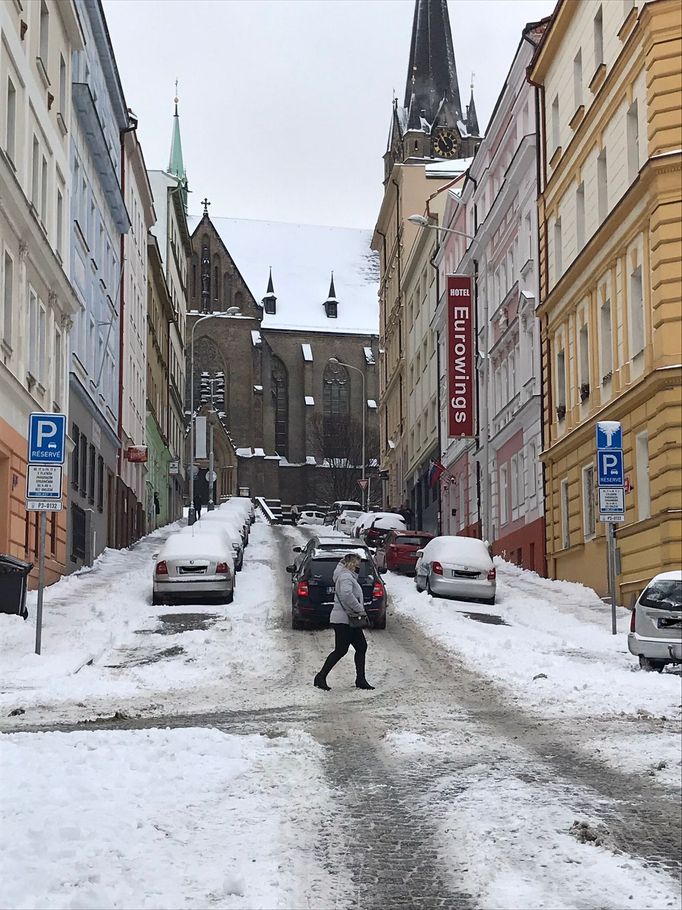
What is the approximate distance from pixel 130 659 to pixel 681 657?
7.39 metres

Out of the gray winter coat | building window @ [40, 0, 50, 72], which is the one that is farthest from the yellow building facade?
building window @ [40, 0, 50, 72]

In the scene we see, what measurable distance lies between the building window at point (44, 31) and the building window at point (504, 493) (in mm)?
18885

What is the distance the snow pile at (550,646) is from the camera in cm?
1243

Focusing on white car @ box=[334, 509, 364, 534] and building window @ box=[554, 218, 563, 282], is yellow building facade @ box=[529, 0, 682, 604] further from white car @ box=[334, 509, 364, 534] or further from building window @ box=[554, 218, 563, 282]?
white car @ box=[334, 509, 364, 534]

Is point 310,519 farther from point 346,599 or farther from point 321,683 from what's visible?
point 321,683

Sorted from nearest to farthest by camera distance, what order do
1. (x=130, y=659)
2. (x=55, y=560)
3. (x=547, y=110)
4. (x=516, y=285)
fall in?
1. (x=130, y=659)
2. (x=55, y=560)
3. (x=547, y=110)
4. (x=516, y=285)

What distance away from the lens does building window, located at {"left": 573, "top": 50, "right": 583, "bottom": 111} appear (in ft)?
97.2

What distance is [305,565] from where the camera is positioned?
22.3m

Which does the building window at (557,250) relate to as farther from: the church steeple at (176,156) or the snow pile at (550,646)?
the church steeple at (176,156)

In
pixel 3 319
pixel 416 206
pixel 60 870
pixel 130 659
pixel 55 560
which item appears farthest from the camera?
pixel 416 206

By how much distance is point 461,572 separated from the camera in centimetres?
2706

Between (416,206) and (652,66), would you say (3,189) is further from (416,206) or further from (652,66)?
(416,206)

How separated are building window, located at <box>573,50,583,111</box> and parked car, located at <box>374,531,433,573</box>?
1255 cm

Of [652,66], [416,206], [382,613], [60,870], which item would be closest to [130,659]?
[382,613]
